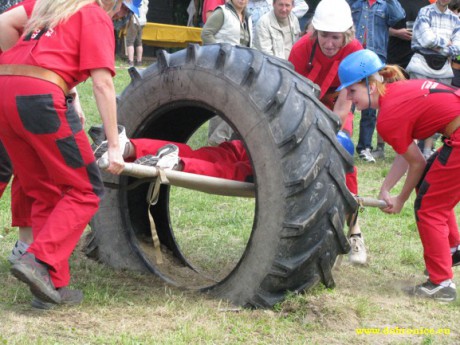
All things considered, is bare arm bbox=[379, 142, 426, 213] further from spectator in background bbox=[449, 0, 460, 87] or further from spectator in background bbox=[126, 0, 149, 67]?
spectator in background bbox=[126, 0, 149, 67]

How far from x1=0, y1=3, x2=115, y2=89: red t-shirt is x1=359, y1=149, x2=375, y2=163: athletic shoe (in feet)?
20.3

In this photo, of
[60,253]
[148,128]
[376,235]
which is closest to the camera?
[60,253]

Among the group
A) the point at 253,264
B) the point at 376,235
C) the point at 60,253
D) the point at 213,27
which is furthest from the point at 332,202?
the point at 213,27

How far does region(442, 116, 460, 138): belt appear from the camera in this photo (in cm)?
480

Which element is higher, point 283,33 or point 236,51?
point 236,51

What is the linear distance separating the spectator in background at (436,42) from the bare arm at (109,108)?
6.11m

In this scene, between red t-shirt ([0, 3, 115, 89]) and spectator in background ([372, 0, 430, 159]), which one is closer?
red t-shirt ([0, 3, 115, 89])

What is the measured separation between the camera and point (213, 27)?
29.8 ft

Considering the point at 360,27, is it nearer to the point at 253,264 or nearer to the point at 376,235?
the point at 376,235

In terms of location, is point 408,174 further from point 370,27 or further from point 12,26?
point 370,27

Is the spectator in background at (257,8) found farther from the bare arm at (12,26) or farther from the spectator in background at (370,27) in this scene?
the bare arm at (12,26)

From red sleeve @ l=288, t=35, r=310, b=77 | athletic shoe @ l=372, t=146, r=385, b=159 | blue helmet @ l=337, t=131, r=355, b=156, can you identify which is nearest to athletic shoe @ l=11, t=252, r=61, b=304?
blue helmet @ l=337, t=131, r=355, b=156

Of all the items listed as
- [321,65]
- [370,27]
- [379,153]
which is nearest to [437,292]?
[321,65]

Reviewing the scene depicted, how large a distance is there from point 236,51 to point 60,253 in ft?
4.88
